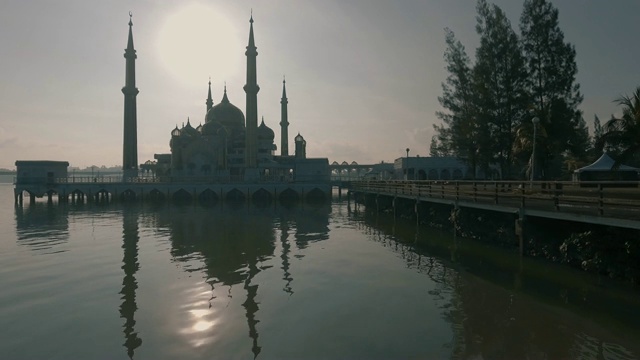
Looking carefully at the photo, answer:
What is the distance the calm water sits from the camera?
9008 millimetres

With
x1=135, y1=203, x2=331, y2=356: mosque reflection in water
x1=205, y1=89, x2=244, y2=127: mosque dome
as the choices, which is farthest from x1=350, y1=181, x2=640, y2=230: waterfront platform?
x1=205, y1=89, x2=244, y2=127: mosque dome

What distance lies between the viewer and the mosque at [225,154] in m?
71.9

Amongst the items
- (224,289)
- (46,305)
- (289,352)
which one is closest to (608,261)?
(289,352)

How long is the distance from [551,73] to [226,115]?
68.5 meters

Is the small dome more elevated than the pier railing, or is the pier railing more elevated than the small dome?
the small dome

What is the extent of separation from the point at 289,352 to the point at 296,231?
1970 centimetres

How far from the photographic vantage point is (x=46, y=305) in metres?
12.0

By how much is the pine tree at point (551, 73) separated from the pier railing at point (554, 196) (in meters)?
10.5

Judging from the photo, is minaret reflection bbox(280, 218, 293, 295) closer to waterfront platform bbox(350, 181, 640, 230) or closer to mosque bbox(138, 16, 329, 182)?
waterfront platform bbox(350, 181, 640, 230)

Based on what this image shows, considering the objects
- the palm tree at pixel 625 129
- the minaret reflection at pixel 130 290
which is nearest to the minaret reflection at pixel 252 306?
the minaret reflection at pixel 130 290

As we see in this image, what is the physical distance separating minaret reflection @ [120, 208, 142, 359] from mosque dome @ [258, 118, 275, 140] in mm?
62794

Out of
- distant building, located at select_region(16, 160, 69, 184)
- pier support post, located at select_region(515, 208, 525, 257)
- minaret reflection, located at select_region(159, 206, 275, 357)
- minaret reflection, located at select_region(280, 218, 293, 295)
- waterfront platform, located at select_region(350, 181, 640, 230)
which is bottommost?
minaret reflection, located at select_region(280, 218, 293, 295)

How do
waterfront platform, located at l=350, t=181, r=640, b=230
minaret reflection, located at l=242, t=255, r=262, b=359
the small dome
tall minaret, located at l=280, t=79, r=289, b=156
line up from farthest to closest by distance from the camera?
tall minaret, located at l=280, t=79, r=289, b=156 → the small dome → waterfront platform, located at l=350, t=181, r=640, b=230 → minaret reflection, located at l=242, t=255, r=262, b=359

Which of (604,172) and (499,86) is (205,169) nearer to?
A: (499,86)
